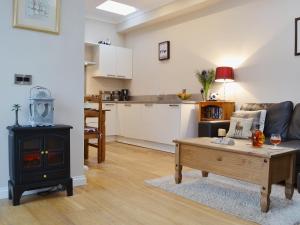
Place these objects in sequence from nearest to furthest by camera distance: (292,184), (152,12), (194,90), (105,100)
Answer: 1. (292,184)
2. (194,90)
3. (152,12)
4. (105,100)

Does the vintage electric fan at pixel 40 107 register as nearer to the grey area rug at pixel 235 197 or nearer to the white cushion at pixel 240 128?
the grey area rug at pixel 235 197

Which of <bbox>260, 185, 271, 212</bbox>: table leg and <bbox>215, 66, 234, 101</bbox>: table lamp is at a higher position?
<bbox>215, 66, 234, 101</bbox>: table lamp

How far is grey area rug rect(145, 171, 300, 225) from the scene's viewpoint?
6.80 ft

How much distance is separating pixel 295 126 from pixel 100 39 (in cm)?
443

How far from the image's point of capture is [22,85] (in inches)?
99.0

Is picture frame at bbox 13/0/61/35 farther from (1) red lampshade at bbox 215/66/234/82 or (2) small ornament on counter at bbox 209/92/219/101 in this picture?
(2) small ornament on counter at bbox 209/92/219/101

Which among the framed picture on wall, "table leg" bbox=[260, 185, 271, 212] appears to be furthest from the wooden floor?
the framed picture on wall

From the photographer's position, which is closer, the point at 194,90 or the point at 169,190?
the point at 169,190

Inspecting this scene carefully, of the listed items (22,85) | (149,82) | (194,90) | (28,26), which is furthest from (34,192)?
(149,82)

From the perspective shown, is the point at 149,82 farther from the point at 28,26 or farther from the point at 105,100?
the point at 28,26

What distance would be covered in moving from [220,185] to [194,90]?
2.42m

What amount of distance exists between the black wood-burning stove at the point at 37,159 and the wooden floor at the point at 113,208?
0.49ft

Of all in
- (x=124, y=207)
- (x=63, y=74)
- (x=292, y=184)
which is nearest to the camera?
(x=124, y=207)

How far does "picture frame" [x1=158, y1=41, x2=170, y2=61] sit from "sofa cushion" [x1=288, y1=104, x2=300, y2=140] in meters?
2.80
